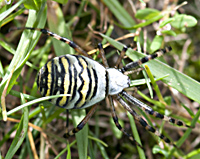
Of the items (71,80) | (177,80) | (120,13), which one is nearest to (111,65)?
(120,13)

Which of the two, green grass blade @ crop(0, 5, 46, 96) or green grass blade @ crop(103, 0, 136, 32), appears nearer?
green grass blade @ crop(0, 5, 46, 96)

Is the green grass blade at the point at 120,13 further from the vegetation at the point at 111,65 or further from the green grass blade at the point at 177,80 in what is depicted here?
the green grass blade at the point at 177,80

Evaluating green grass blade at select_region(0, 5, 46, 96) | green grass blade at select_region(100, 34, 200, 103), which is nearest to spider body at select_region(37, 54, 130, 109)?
green grass blade at select_region(0, 5, 46, 96)

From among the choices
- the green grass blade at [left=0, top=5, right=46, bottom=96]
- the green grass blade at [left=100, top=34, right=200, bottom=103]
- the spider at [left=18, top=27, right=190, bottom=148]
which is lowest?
the green grass blade at [left=100, top=34, right=200, bottom=103]

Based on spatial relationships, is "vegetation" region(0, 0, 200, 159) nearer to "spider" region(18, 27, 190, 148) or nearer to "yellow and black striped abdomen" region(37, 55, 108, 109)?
"spider" region(18, 27, 190, 148)

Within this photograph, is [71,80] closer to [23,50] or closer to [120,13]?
[23,50]

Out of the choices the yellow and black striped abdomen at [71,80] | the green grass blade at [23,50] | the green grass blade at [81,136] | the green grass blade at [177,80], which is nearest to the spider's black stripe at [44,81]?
the yellow and black striped abdomen at [71,80]

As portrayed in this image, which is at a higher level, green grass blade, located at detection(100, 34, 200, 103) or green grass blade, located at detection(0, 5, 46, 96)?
green grass blade, located at detection(0, 5, 46, 96)

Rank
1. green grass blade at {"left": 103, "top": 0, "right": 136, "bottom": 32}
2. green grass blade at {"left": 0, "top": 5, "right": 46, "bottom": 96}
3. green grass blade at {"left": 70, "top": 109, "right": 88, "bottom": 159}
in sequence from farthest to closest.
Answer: green grass blade at {"left": 103, "top": 0, "right": 136, "bottom": 32} → green grass blade at {"left": 70, "top": 109, "right": 88, "bottom": 159} → green grass blade at {"left": 0, "top": 5, "right": 46, "bottom": 96}
